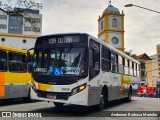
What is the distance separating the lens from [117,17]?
92.9m

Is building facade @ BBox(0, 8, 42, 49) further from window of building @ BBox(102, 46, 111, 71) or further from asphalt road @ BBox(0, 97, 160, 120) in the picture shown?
asphalt road @ BBox(0, 97, 160, 120)

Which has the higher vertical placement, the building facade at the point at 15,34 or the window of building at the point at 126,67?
the building facade at the point at 15,34

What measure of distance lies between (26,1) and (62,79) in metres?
18.5

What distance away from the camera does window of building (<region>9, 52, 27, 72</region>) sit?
16866 millimetres

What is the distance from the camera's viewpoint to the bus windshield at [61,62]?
12.2 m

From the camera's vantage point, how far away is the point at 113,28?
303ft

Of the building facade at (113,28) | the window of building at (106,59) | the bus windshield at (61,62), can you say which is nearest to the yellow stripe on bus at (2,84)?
the bus windshield at (61,62)

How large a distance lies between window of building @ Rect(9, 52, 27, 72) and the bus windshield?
421 centimetres

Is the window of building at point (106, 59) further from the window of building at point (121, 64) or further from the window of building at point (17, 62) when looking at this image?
the window of building at point (17, 62)

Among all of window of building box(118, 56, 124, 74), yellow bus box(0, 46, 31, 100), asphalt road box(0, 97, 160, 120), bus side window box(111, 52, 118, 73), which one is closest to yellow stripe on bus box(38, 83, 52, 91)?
asphalt road box(0, 97, 160, 120)

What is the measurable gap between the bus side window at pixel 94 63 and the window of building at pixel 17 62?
5.31m

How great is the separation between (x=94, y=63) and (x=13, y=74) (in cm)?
572

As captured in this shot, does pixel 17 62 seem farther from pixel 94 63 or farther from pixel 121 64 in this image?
pixel 121 64

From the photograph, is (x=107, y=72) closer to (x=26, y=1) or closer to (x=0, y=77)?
(x=0, y=77)
